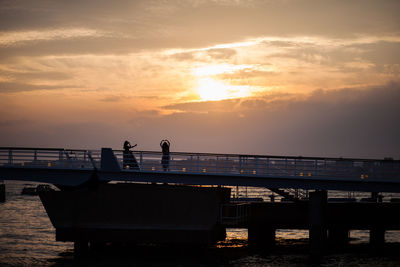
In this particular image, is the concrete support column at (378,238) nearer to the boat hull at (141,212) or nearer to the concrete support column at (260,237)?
the concrete support column at (260,237)

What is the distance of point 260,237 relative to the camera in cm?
3872

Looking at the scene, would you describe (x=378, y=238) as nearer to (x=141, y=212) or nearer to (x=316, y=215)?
(x=316, y=215)

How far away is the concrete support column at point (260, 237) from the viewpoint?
38.5 m

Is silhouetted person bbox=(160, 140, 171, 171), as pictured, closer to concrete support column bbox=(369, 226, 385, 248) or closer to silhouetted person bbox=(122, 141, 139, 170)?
silhouetted person bbox=(122, 141, 139, 170)

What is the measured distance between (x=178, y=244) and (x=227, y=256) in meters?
3.93

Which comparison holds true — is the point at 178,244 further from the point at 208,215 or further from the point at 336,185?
the point at 336,185

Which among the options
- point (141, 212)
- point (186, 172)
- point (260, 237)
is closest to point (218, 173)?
point (186, 172)

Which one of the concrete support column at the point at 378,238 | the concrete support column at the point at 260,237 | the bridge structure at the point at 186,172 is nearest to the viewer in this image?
the bridge structure at the point at 186,172

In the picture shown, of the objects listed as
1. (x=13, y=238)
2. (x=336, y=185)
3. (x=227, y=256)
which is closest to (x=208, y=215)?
(x=227, y=256)

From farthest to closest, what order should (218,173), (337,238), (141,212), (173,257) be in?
1. (337,238)
2. (141,212)
3. (173,257)
4. (218,173)

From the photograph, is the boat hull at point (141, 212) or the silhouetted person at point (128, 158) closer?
the silhouetted person at point (128, 158)

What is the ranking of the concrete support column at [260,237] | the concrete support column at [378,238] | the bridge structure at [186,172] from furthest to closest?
the concrete support column at [378,238] < the concrete support column at [260,237] < the bridge structure at [186,172]

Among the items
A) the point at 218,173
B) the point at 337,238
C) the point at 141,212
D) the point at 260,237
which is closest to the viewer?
the point at 218,173

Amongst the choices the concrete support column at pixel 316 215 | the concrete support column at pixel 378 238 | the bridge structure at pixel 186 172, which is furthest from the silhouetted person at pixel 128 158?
the concrete support column at pixel 378 238
